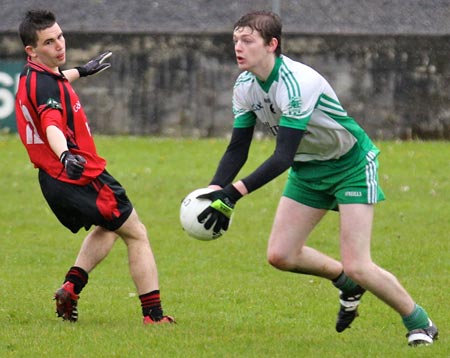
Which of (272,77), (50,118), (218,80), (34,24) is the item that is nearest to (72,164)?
(50,118)

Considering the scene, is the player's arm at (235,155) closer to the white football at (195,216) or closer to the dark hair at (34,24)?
the white football at (195,216)

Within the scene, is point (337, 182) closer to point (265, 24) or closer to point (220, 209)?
point (220, 209)

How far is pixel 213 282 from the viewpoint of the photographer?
1048 centimetres

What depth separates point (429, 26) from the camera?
2591 cm

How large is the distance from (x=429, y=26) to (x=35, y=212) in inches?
529

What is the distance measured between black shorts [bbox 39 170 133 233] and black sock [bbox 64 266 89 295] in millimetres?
363

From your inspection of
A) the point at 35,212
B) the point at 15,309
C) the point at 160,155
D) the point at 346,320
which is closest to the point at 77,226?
the point at 15,309

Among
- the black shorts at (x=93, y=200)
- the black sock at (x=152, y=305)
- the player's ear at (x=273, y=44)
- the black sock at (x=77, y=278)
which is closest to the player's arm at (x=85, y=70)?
the black shorts at (x=93, y=200)

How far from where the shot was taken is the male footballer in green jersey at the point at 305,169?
705 cm

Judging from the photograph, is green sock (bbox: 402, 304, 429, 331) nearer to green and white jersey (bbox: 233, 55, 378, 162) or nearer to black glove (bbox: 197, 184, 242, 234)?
green and white jersey (bbox: 233, 55, 378, 162)

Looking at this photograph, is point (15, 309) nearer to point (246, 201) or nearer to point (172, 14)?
point (246, 201)

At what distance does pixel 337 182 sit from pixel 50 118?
194 centimetres

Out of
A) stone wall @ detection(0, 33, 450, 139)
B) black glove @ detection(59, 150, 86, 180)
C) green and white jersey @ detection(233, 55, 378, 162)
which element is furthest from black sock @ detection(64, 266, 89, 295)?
stone wall @ detection(0, 33, 450, 139)

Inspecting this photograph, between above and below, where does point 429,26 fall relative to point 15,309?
below
